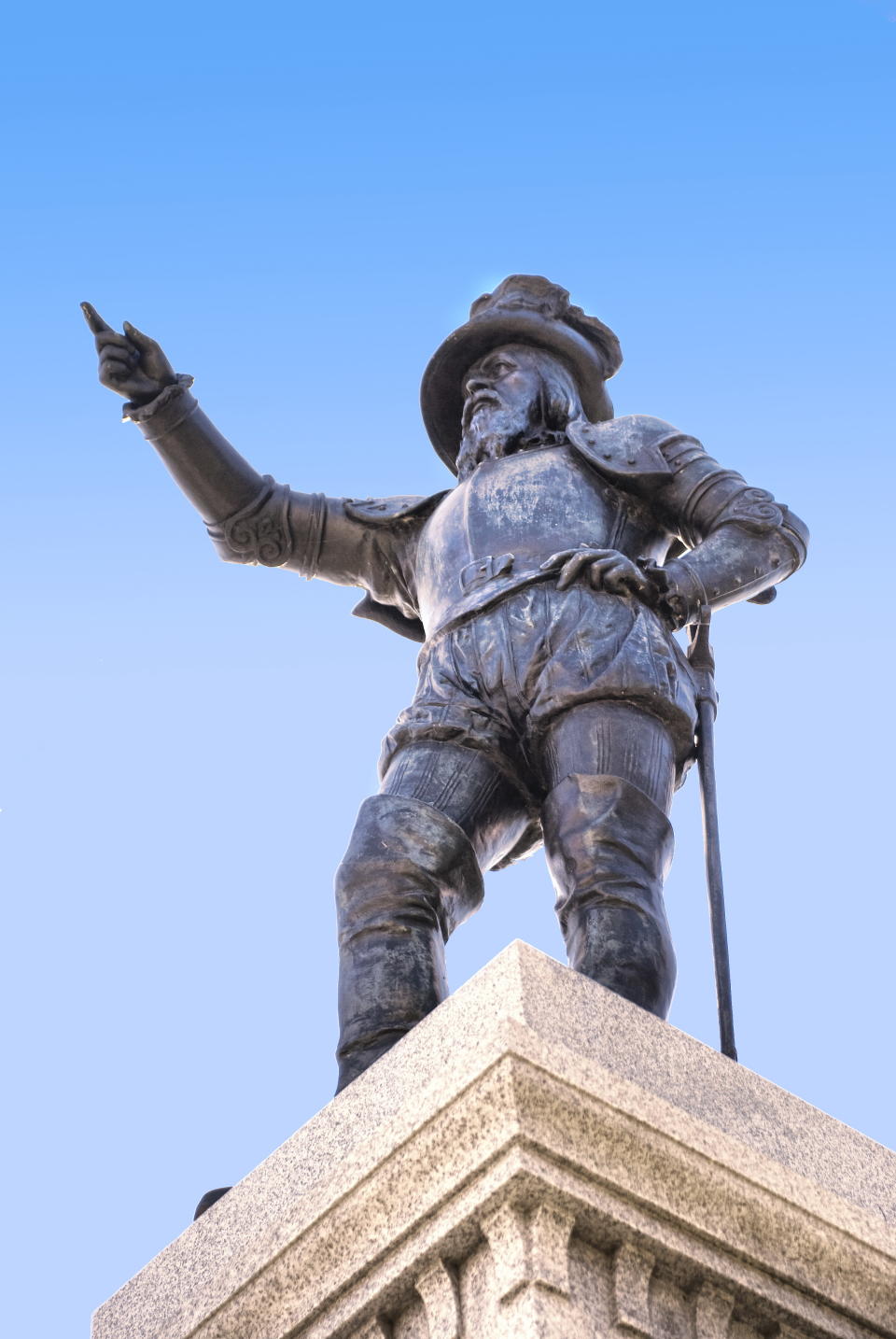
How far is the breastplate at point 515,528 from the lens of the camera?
6605 mm

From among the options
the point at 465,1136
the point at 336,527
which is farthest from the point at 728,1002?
the point at 336,527

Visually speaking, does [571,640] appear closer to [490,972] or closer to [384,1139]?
[490,972]

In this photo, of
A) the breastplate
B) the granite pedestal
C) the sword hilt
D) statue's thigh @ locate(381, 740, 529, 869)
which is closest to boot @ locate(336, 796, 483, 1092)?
statue's thigh @ locate(381, 740, 529, 869)

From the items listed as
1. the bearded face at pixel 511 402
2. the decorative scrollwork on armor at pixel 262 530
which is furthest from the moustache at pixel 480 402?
the decorative scrollwork on armor at pixel 262 530

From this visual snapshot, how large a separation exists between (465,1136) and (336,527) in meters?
3.63

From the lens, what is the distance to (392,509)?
24.4 ft

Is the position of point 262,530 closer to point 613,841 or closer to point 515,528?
point 515,528

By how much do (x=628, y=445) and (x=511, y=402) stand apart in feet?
2.02

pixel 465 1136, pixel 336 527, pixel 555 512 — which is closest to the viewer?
pixel 465 1136

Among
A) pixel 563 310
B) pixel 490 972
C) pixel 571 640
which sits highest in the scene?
pixel 563 310

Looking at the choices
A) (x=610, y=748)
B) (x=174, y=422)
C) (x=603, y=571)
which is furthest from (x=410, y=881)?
(x=174, y=422)

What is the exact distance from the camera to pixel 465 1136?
4250 mm

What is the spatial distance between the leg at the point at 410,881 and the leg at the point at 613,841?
22 cm

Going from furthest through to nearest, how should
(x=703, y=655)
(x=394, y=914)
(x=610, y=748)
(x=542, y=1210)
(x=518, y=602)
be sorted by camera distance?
1. (x=703, y=655)
2. (x=518, y=602)
3. (x=610, y=748)
4. (x=394, y=914)
5. (x=542, y=1210)
